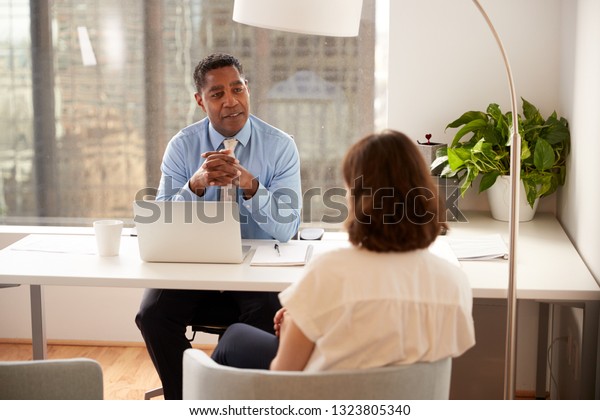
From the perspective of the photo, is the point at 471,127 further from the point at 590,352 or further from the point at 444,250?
the point at 590,352

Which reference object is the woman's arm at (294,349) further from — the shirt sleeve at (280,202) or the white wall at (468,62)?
the white wall at (468,62)

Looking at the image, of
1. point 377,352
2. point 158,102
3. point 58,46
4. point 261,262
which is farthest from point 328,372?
point 58,46

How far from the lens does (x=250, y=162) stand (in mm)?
3111

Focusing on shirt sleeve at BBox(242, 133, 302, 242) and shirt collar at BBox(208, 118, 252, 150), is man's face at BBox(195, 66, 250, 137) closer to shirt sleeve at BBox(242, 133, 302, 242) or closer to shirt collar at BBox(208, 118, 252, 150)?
shirt collar at BBox(208, 118, 252, 150)

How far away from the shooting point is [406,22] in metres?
3.58

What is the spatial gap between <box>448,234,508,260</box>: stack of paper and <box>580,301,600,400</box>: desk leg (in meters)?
0.39

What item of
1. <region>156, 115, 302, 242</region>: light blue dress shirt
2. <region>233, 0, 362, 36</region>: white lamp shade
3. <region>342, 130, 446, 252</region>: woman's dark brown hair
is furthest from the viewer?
<region>156, 115, 302, 242</region>: light blue dress shirt

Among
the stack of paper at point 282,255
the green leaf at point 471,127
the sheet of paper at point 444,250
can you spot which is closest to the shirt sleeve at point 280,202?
the stack of paper at point 282,255

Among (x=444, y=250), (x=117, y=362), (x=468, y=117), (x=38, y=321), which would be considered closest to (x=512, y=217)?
(x=444, y=250)

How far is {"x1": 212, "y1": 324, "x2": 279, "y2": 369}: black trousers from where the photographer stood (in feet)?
7.29

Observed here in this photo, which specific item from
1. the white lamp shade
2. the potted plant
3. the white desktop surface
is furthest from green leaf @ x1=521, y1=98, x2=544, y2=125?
the white lamp shade

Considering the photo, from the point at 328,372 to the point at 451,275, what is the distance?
1.12 feet

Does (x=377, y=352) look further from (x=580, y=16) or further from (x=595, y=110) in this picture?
(x=580, y=16)

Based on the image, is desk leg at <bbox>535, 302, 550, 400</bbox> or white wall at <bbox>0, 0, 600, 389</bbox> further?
white wall at <bbox>0, 0, 600, 389</bbox>
